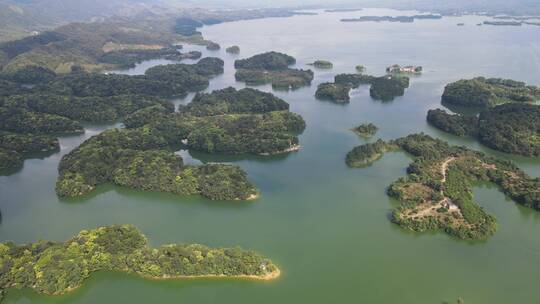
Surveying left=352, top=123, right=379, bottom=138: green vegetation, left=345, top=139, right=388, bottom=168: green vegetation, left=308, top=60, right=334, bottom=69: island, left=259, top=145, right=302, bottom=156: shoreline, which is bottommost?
left=308, top=60, right=334, bottom=69: island

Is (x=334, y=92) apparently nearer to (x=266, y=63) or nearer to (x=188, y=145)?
(x=266, y=63)

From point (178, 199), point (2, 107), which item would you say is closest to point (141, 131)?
point (178, 199)

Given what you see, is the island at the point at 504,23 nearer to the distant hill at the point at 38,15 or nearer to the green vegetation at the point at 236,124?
the green vegetation at the point at 236,124

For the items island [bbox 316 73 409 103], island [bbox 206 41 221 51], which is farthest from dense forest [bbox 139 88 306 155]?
island [bbox 206 41 221 51]

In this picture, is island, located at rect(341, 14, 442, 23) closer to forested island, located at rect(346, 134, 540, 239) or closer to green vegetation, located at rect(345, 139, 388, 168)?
forested island, located at rect(346, 134, 540, 239)

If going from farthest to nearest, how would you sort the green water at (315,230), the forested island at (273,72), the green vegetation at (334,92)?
the forested island at (273,72) < the green vegetation at (334,92) < the green water at (315,230)


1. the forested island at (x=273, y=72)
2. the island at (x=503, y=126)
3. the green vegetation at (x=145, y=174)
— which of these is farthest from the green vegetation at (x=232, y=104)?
the island at (x=503, y=126)
